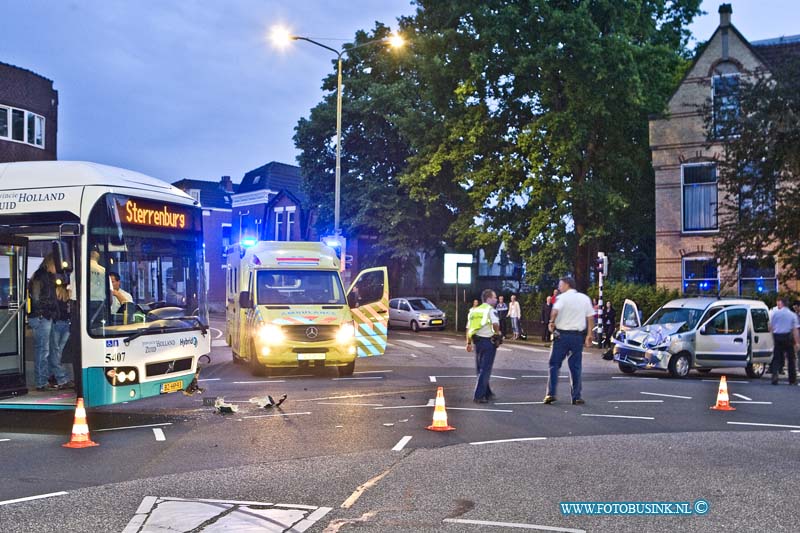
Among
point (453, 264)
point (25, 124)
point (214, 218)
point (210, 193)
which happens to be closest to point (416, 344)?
point (453, 264)

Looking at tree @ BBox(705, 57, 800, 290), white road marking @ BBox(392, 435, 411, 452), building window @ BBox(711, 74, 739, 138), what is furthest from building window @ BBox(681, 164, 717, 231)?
white road marking @ BBox(392, 435, 411, 452)

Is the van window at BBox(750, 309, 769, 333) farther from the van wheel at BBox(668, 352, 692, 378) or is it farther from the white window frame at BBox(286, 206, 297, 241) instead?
the white window frame at BBox(286, 206, 297, 241)

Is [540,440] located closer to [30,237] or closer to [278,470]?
[278,470]

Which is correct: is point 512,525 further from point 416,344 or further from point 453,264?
point 453,264

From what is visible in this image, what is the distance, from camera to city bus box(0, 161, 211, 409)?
11.2 m

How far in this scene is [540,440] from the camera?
10633 mm

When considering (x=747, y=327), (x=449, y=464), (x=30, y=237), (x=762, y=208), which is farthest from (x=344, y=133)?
(x=449, y=464)

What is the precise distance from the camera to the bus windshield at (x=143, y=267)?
1133 centimetres

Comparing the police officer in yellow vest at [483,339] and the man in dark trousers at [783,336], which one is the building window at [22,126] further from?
the man in dark trousers at [783,336]

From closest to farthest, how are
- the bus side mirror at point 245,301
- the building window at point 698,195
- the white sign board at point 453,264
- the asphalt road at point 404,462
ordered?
1. the asphalt road at point 404,462
2. the bus side mirror at point 245,301
3. the building window at point 698,195
4. the white sign board at point 453,264

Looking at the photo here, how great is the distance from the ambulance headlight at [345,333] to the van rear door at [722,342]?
303 inches

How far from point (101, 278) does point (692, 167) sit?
2661cm

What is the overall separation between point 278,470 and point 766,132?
2061cm

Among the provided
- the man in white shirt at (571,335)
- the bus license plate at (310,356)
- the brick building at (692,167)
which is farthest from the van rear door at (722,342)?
the brick building at (692,167)
